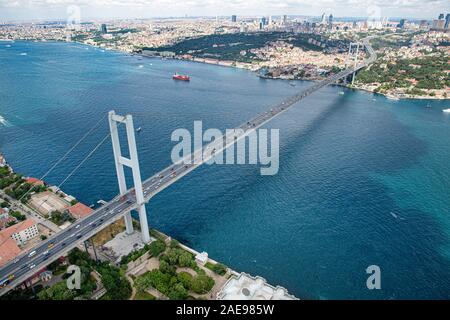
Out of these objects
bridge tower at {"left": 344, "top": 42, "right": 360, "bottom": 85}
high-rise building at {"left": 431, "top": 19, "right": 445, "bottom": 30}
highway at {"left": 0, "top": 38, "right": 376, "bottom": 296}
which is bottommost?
highway at {"left": 0, "top": 38, "right": 376, "bottom": 296}

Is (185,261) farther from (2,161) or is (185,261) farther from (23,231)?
(2,161)

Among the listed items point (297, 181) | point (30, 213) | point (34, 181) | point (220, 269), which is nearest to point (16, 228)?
point (30, 213)

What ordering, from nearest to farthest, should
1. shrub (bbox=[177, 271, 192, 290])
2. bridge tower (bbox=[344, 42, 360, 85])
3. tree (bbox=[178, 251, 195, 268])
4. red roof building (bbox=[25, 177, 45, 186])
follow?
shrub (bbox=[177, 271, 192, 290]) < tree (bbox=[178, 251, 195, 268]) < red roof building (bbox=[25, 177, 45, 186]) < bridge tower (bbox=[344, 42, 360, 85])

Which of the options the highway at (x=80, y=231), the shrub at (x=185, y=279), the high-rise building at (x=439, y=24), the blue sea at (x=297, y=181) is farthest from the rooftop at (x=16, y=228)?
the high-rise building at (x=439, y=24)

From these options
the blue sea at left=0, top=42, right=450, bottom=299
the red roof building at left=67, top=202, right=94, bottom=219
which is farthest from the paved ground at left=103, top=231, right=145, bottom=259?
the red roof building at left=67, top=202, right=94, bottom=219

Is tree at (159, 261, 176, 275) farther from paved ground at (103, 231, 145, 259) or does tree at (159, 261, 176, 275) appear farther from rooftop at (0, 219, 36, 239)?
rooftop at (0, 219, 36, 239)
